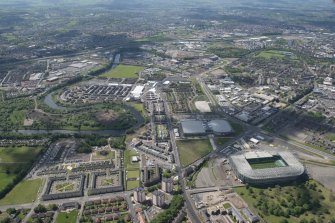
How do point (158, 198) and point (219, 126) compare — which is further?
point (219, 126)

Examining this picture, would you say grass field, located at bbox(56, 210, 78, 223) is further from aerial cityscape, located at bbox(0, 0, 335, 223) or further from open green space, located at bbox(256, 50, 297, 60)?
open green space, located at bbox(256, 50, 297, 60)

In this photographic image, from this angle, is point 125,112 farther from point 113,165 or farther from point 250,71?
point 250,71

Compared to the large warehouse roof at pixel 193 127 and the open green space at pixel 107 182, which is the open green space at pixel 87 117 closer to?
the large warehouse roof at pixel 193 127

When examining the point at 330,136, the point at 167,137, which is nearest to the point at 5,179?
the point at 167,137

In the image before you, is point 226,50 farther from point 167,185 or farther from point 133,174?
point 167,185

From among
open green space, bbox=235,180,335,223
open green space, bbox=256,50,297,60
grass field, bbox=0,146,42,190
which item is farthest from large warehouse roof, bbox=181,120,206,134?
open green space, bbox=256,50,297,60

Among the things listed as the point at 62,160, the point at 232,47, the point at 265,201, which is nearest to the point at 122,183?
the point at 62,160
